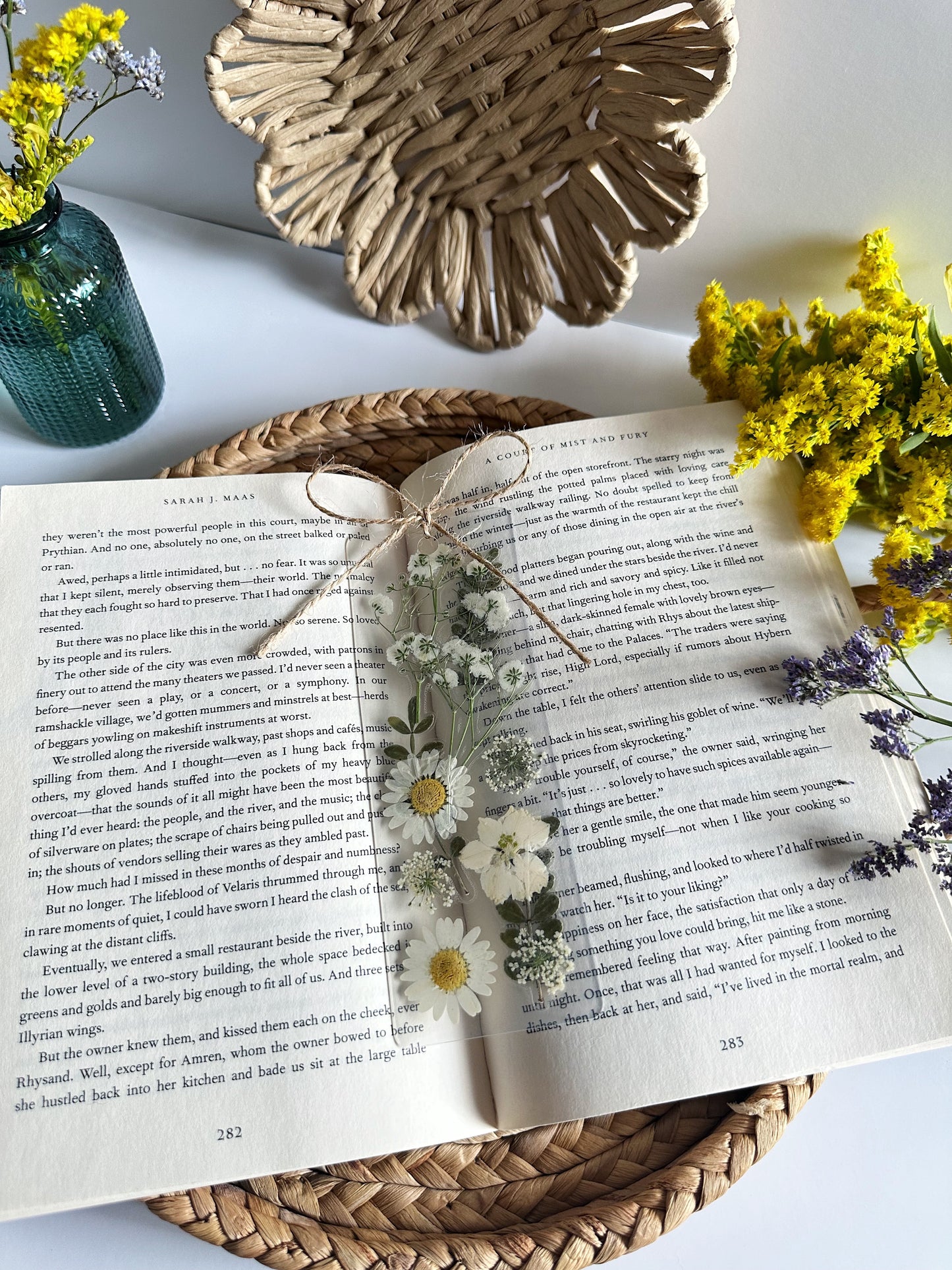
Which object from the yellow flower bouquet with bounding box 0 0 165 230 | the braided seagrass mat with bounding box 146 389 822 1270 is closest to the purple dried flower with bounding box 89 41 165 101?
the yellow flower bouquet with bounding box 0 0 165 230

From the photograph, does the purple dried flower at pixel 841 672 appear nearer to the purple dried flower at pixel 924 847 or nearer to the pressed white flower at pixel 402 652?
the purple dried flower at pixel 924 847

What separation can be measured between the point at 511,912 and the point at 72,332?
1.65 feet

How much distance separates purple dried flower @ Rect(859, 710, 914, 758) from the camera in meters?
0.57

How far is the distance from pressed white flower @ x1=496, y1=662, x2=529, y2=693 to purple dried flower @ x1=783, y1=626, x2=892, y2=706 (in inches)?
6.9

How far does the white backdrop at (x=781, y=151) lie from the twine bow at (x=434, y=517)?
0.87ft

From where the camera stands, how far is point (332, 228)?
75cm

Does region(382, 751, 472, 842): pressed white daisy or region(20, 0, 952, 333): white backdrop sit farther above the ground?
region(20, 0, 952, 333): white backdrop

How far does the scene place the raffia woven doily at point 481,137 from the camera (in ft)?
1.98

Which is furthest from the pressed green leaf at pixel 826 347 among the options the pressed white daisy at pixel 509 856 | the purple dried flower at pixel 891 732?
the pressed white daisy at pixel 509 856

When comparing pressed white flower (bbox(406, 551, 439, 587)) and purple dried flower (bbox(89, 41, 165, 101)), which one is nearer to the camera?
purple dried flower (bbox(89, 41, 165, 101))

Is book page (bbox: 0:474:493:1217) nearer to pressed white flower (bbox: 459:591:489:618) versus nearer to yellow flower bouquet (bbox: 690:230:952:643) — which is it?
pressed white flower (bbox: 459:591:489:618)

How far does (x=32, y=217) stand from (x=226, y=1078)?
0.54 metres

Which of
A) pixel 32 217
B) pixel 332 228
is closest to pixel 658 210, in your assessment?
pixel 332 228

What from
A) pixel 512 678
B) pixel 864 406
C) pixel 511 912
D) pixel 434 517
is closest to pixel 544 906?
pixel 511 912
